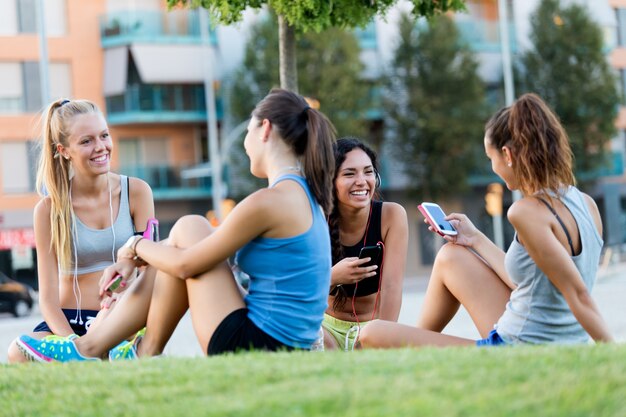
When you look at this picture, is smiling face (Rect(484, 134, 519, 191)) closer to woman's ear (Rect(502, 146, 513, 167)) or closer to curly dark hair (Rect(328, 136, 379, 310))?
woman's ear (Rect(502, 146, 513, 167))

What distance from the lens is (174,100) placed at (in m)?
43.4

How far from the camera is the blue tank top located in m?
5.17

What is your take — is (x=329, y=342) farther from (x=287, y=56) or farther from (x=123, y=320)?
(x=287, y=56)

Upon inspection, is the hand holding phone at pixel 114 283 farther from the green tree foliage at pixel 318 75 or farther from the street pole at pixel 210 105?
the green tree foliage at pixel 318 75

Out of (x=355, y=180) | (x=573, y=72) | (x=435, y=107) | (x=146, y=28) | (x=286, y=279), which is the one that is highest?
(x=146, y=28)

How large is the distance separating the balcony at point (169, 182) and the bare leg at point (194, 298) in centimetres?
3721

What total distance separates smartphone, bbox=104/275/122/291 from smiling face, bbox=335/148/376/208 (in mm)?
1763

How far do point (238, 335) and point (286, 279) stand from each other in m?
0.33

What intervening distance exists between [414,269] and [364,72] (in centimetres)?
850

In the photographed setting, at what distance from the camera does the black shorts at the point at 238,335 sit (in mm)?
5145

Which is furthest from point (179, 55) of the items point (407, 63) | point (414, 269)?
point (414, 269)

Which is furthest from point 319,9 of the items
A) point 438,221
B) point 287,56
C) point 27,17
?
point 27,17

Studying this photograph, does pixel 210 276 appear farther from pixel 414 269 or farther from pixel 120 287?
pixel 414 269

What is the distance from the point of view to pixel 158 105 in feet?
140
